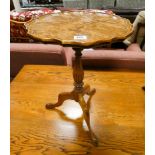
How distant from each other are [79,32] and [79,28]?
0.08 metres

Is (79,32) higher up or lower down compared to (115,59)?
higher up

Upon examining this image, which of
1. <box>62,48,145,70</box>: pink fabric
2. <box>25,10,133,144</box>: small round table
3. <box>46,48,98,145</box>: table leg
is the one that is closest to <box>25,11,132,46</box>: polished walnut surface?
<box>25,10,133,144</box>: small round table

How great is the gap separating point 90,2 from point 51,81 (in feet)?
7.97

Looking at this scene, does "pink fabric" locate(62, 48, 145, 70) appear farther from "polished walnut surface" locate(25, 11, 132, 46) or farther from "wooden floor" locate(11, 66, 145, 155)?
"polished walnut surface" locate(25, 11, 132, 46)

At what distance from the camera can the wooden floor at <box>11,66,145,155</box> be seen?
4.62ft

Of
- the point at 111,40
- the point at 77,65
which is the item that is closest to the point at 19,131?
the point at 77,65

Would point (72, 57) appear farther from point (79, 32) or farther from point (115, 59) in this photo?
point (79, 32)

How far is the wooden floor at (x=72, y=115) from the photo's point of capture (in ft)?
4.62

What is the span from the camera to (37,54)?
193cm

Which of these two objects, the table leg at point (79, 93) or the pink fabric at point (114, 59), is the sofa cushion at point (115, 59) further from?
the table leg at point (79, 93)

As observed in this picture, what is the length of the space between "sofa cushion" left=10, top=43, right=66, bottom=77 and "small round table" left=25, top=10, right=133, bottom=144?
34 centimetres

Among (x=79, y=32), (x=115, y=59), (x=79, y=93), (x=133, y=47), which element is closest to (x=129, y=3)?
(x=133, y=47)
